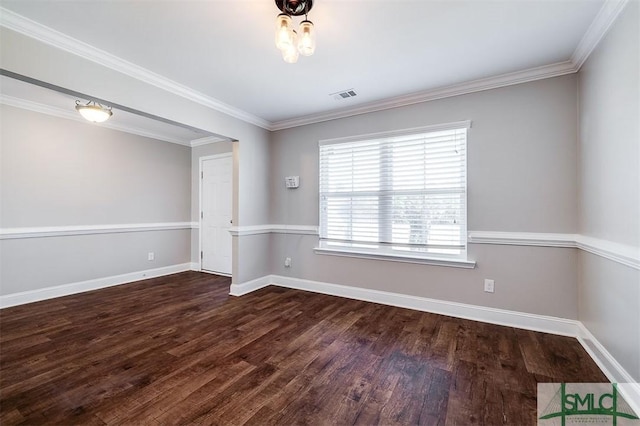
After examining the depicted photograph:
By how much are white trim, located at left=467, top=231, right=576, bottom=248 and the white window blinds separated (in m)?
0.15

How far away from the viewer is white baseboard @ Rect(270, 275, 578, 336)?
2.51 meters

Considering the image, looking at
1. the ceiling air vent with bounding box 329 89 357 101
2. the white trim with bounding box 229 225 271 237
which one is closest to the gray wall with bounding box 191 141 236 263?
the white trim with bounding box 229 225 271 237

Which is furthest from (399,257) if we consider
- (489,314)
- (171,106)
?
(171,106)

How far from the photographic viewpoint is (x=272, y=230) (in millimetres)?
4254

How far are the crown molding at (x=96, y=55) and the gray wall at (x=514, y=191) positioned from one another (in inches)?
86.8

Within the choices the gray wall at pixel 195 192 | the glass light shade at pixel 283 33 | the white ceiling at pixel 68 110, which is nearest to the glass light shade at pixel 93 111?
the white ceiling at pixel 68 110

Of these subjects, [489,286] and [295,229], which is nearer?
[489,286]

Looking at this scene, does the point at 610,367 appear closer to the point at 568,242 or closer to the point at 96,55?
the point at 568,242

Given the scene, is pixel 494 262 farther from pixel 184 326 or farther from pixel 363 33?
pixel 184 326

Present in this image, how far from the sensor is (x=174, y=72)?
2.62 metres

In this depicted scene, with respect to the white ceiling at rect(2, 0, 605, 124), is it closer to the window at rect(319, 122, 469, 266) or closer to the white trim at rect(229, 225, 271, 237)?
the window at rect(319, 122, 469, 266)

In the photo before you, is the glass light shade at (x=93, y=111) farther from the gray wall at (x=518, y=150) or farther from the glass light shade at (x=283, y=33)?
the gray wall at (x=518, y=150)

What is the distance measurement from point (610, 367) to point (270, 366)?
7.87ft

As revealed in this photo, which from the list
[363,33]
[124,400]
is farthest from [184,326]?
[363,33]
